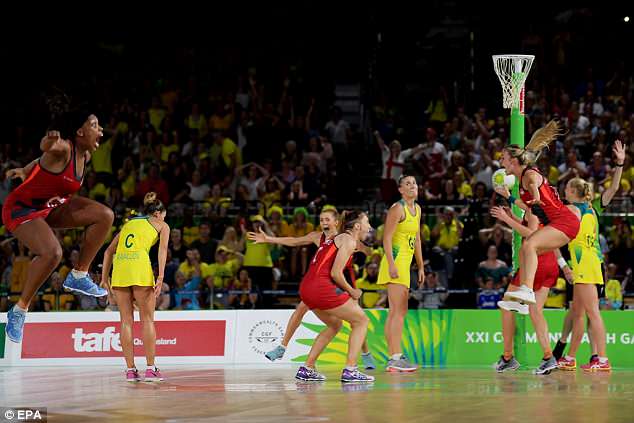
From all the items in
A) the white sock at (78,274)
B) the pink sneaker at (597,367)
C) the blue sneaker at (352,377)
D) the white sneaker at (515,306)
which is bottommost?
the pink sneaker at (597,367)

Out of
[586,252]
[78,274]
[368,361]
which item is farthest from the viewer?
[368,361]

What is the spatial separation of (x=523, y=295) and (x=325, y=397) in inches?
118

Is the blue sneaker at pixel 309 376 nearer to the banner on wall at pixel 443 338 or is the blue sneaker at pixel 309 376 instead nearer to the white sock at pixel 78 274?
the white sock at pixel 78 274

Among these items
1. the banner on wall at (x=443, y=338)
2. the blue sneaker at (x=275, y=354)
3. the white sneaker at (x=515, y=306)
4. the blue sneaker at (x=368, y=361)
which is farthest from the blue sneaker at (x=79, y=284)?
the banner on wall at (x=443, y=338)

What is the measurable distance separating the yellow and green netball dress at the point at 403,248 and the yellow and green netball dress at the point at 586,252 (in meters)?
2.01

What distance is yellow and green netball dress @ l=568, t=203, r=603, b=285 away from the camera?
13.5m

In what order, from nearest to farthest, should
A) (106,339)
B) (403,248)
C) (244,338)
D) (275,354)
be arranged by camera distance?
(275,354), (403,248), (106,339), (244,338)

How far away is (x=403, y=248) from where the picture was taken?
547 inches

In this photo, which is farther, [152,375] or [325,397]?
[152,375]

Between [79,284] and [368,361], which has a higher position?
[79,284]

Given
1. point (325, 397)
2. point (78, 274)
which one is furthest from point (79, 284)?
point (325, 397)

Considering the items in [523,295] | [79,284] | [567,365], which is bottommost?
[567,365]

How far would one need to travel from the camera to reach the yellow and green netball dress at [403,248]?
540 inches

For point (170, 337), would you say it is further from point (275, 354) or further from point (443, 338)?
point (443, 338)
